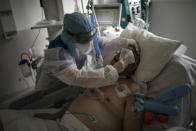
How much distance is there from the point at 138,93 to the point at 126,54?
1.08 ft

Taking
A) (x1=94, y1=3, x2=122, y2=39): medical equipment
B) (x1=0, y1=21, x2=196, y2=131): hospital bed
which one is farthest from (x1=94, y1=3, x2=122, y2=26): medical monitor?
(x1=0, y1=21, x2=196, y2=131): hospital bed

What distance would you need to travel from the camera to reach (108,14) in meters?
2.12

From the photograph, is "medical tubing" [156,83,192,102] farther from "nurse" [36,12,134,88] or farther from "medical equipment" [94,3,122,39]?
"medical equipment" [94,3,122,39]

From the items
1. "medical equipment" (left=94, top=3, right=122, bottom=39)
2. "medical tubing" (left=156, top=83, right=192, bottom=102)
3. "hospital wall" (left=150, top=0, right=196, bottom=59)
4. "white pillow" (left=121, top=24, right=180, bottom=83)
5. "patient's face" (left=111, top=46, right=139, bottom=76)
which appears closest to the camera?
"medical tubing" (left=156, top=83, right=192, bottom=102)

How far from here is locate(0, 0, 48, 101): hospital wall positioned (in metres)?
2.07

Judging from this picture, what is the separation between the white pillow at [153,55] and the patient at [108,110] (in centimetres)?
7

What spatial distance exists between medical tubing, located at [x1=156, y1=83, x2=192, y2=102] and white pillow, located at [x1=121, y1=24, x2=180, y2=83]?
8.6 inches

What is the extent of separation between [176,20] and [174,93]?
5.92 feet

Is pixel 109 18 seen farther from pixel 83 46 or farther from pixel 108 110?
pixel 108 110

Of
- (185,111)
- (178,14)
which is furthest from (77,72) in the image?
(178,14)

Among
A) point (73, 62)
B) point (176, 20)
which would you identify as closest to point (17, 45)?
point (73, 62)

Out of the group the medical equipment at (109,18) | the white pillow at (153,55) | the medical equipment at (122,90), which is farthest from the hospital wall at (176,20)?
the medical equipment at (122,90)

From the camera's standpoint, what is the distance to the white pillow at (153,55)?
1269 mm

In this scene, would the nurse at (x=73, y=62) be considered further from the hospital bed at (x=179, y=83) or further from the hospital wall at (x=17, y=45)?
the hospital wall at (x=17, y=45)
